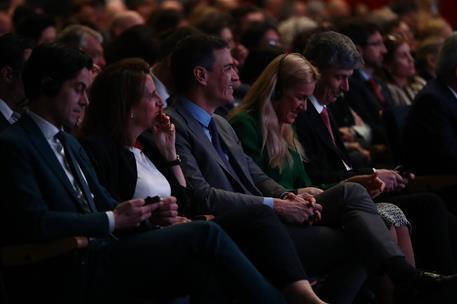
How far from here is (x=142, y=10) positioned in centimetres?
1094

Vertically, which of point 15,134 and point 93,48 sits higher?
point 15,134

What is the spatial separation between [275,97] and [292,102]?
0.09 m

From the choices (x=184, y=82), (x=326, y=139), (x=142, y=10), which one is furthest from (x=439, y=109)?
(x=142, y=10)

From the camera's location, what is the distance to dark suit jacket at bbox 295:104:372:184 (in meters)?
5.07

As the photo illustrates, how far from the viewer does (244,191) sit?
15.2 feet

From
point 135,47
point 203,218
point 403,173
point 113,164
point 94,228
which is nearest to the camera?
point 94,228

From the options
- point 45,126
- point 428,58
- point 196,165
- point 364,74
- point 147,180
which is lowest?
point 428,58

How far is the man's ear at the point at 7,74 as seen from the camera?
14.6ft

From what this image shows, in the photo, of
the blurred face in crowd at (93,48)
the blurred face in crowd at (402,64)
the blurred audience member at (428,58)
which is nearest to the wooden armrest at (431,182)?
the blurred face in crowd at (93,48)

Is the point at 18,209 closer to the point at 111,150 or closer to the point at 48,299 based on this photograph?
the point at 48,299

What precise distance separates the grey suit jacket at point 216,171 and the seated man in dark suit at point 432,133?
98cm

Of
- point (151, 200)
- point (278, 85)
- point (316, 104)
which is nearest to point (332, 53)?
point (316, 104)

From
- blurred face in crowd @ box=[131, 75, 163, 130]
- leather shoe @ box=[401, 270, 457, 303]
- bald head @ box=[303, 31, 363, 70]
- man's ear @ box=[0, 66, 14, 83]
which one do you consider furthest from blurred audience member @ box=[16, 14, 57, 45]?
leather shoe @ box=[401, 270, 457, 303]

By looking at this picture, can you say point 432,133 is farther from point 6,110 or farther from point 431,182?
point 6,110
